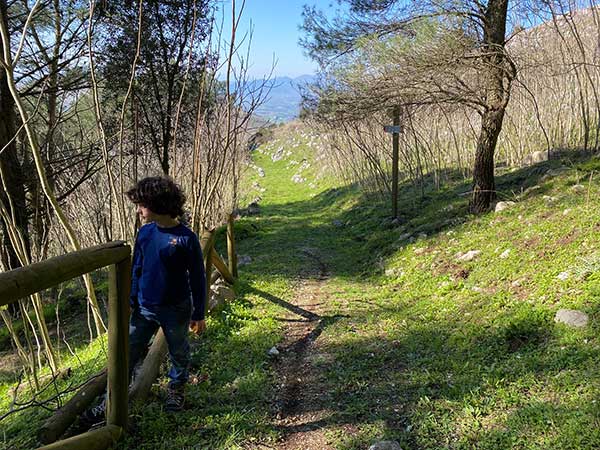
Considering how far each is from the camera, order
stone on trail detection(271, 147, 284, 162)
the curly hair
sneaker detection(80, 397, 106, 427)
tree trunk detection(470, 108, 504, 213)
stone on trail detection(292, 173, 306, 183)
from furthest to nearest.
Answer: stone on trail detection(271, 147, 284, 162)
stone on trail detection(292, 173, 306, 183)
tree trunk detection(470, 108, 504, 213)
the curly hair
sneaker detection(80, 397, 106, 427)

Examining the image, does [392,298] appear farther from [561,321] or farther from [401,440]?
[401,440]

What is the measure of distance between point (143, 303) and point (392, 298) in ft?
10.2

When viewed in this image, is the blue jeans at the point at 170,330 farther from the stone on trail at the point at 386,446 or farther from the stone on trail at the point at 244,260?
the stone on trail at the point at 244,260

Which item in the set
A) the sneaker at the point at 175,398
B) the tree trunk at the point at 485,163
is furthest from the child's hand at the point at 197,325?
the tree trunk at the point at 485,163

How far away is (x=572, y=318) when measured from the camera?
2.95 metres

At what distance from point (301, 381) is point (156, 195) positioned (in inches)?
67.7

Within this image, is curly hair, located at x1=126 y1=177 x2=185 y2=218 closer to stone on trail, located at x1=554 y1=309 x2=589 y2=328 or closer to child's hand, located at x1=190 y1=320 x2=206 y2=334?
child's hand, located at x1=190 y1=320 x2=206 y2=334

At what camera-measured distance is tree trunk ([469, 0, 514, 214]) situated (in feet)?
17.5

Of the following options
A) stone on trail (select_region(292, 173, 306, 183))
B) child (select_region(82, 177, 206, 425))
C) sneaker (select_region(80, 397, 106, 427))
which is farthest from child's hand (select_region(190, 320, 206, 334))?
stone on trail (select_region(292, 173, 306, 183))

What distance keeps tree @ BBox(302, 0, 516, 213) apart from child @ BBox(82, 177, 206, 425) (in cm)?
379

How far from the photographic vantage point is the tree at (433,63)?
17.5 ft

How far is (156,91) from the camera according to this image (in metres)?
7.07

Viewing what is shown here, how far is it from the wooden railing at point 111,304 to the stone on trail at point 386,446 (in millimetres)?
1307

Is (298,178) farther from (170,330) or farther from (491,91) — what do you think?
(170,330)
